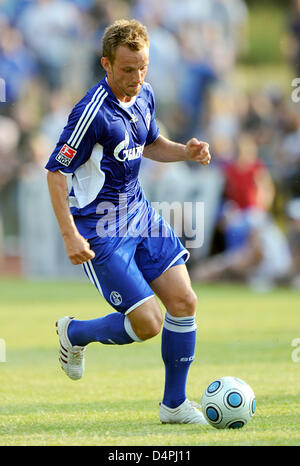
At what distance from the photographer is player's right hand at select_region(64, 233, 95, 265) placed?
5215 millimetres

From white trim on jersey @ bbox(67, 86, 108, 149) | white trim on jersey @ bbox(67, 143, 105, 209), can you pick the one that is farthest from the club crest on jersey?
white trim on jersey @ bbox(67, 86, 108, 149)

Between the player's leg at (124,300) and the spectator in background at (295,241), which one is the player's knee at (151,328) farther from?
the spectator in background at (295,241)

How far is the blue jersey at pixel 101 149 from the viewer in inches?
211

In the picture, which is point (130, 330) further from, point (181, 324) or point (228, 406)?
point (228, 406)

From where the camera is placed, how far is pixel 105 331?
578cm

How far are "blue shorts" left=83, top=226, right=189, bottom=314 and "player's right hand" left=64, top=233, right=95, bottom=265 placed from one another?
32cm

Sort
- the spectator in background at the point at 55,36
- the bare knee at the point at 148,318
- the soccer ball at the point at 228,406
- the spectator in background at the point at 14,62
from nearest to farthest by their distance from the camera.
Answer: the soccer ball at the point at 228,406
the bare knee at the point at 148,318
the spectator in background at the point at 14,62
the spectator in background at the point at 55,36

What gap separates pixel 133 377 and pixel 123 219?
2021 mm

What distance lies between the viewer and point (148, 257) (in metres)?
5.66

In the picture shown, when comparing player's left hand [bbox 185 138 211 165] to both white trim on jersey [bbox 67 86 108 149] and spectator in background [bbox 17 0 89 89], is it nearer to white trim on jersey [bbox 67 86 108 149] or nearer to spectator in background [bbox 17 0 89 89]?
white trim on jersey [bbox 67 86 108 149]

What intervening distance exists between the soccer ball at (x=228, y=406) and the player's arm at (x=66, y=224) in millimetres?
1104

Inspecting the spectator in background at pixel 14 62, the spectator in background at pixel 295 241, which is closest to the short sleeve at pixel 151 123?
the spectator in background at pixel 295 241
